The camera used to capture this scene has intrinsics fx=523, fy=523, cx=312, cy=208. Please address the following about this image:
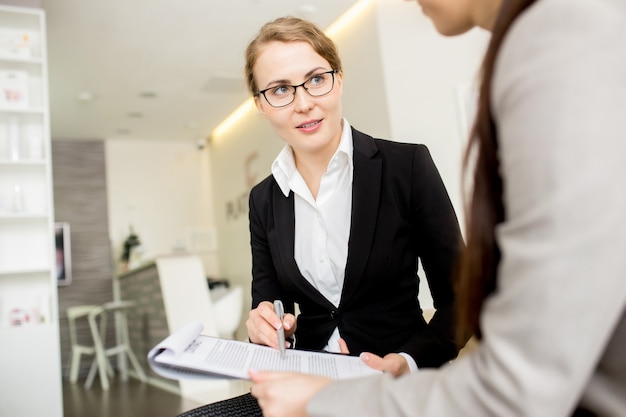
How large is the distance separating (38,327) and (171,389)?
73.3 inches

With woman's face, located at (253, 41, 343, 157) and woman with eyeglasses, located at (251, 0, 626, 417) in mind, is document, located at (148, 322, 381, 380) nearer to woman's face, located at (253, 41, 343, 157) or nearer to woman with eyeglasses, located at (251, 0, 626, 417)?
woman with eyeglasses, located at (251, 0, 626, 417)

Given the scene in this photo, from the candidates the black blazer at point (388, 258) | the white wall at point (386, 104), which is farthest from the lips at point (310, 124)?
the white wall at point (386, 104)

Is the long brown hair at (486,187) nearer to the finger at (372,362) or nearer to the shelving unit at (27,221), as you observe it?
the finger at (372,362)

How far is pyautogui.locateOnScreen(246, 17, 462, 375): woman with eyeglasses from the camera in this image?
1.05m

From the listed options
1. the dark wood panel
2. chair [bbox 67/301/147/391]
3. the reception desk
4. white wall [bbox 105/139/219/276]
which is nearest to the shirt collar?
the reception desk

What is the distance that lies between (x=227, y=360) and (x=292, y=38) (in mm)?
721

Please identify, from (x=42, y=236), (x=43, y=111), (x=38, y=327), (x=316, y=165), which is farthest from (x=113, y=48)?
(x=316, y=165)

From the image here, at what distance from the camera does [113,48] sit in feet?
14.0

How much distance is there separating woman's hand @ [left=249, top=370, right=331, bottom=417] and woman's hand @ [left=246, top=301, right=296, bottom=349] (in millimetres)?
400

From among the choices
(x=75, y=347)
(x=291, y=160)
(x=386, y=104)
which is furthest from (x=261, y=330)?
(x=75, y=347)

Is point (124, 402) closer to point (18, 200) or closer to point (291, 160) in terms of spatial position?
point (18, 200)

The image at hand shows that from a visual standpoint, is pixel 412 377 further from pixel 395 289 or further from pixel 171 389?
pixel 171 389

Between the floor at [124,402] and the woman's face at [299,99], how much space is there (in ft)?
8.76

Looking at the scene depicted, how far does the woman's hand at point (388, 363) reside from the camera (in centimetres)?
81
